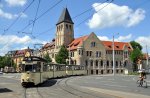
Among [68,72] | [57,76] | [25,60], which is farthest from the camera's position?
[68,72]

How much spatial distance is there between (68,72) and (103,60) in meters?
45.6

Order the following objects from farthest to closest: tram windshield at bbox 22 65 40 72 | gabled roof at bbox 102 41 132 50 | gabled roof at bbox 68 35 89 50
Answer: gabled roof at bbox 102 41 132 50
gabled roof at bbox 68 35 89 50
tram windshield at bbox 22 65 40 72

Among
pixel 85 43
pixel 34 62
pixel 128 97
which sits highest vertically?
pixel 85 43

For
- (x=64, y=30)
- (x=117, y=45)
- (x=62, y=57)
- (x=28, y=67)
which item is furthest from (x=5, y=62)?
(x=28, y=67)

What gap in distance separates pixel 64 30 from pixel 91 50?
12.2 m

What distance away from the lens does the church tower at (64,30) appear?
4274 inches

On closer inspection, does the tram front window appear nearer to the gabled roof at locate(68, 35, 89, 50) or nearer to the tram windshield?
the tram windshield

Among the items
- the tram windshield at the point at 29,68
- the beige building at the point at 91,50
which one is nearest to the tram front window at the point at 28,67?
the tram windshield at the point at 29,68

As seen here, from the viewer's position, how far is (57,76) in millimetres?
50625

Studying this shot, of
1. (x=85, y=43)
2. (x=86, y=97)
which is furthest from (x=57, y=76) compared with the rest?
(x=85, y=43)

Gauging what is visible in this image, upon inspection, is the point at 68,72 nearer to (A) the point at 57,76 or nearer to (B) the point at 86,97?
(A) the point at 57,76

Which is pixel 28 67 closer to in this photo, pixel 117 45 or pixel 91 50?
pixel 91 50

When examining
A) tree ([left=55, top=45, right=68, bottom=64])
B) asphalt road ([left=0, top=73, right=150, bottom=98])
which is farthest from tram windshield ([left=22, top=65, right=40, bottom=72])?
tree ([left=55, top=45, right=68, bottom=64])

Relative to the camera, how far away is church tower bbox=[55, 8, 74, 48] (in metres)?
109
